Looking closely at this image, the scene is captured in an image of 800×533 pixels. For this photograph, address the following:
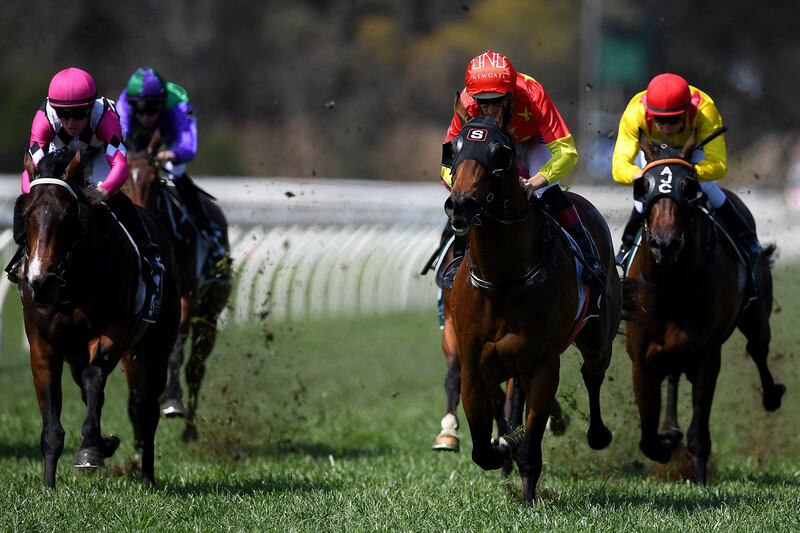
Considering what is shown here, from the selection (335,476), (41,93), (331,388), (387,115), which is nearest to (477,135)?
(335,476)

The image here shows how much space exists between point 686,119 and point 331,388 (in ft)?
17.9

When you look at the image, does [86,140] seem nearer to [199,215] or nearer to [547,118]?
[547,118]

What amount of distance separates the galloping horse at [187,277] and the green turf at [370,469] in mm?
264

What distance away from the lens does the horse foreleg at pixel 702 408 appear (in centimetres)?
732

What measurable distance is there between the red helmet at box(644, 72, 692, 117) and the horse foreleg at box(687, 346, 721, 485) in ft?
4.32

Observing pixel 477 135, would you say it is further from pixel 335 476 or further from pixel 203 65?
pixel 203 65

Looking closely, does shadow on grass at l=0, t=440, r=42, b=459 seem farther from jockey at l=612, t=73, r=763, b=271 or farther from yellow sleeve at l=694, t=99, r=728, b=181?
yellow sleeve at l=694, t=99, r=728, b=181

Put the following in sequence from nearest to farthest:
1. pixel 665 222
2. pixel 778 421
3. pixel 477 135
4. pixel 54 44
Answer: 1. pixel 477 135
2. pixel 665 222
3. pixel 778 421
4. pixel 54 44

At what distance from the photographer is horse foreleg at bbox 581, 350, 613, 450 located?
23.6ft

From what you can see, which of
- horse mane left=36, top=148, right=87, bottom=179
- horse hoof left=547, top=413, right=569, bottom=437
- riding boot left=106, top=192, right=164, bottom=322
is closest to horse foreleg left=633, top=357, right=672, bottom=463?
horse hoof left=547, top=413, right=569, bottom=437

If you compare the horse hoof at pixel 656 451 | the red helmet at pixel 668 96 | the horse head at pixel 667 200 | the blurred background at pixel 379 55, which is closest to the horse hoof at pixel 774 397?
the horse hoof at pixel 656 451

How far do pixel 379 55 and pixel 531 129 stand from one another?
3313cm

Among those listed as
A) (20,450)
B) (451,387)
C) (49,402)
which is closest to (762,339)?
(451,387)

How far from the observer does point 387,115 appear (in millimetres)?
37562
